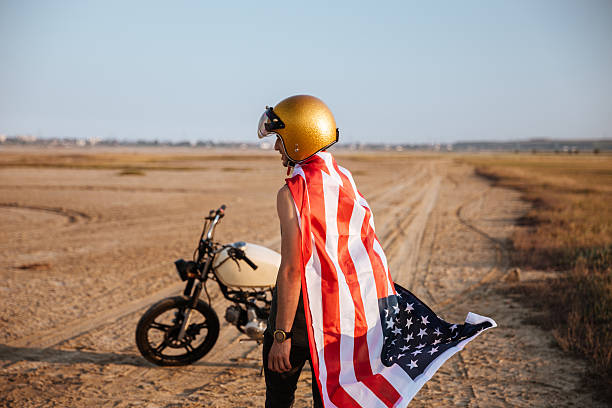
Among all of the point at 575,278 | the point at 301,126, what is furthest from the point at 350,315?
the point at 575,278

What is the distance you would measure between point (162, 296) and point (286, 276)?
15.8 feet

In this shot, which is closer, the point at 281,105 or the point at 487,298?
the point at 281,105

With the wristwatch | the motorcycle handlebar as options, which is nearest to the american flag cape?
the wristwatch

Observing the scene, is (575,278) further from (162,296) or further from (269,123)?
(269,123)

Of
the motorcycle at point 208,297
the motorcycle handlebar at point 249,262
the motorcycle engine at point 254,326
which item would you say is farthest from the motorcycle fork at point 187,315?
the motorcycle handlebar at point 249,262

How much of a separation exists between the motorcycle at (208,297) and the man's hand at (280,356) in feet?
5.84

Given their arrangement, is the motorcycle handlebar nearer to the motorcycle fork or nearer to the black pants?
the motorcycle fork

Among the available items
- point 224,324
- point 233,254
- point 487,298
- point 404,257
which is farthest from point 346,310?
point 404,257

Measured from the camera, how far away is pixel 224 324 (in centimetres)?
536

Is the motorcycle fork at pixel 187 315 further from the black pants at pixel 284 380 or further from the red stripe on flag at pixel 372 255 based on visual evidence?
the red stripe on flag at pixel 372 255

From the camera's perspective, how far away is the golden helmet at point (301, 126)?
2.00 metres

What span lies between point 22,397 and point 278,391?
2.76 metres

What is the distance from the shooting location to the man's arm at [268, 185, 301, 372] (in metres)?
1.81

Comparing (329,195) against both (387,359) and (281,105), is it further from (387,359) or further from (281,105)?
(387,359)
